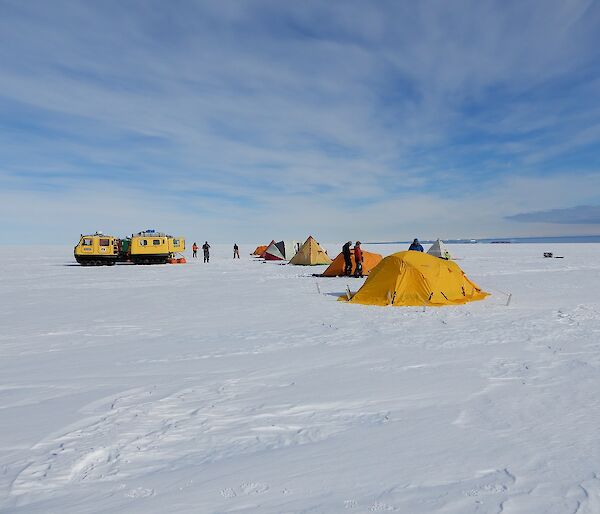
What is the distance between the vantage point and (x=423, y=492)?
10.7 ft

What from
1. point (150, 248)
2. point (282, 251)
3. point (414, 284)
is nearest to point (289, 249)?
point (282, 251)

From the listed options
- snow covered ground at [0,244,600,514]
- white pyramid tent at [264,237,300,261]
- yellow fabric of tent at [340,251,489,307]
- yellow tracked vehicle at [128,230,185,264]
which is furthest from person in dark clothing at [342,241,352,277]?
yellow tracked vehicle at [128,230,185,264]

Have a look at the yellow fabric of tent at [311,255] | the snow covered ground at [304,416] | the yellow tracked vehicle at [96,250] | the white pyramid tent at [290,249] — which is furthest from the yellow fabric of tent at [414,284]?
the yellow tracked vehicle at [96,250]

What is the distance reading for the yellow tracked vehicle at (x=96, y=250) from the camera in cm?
3362

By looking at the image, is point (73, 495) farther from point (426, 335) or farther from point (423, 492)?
point (426, 335)

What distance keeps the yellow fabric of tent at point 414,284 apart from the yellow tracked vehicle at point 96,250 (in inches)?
1067

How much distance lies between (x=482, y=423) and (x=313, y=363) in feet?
9.52

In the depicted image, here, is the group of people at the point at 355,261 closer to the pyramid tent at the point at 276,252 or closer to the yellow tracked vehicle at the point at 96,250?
the pyramid tent at the point at 276,252

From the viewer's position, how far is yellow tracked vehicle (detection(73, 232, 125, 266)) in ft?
110

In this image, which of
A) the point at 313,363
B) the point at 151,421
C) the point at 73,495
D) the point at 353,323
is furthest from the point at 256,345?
the point at 73,495

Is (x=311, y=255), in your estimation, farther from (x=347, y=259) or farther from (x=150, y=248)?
(x=150, y=248)

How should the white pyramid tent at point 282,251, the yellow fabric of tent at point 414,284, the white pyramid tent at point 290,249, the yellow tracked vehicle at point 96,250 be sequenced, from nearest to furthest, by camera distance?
the yellow fabric of tent at point 414,284, the yellow tracked vehicle at point 96,250, the white pyramid tent at point 290,249, the white pyramid tent at point 282,251

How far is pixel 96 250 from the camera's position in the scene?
33.9 metres

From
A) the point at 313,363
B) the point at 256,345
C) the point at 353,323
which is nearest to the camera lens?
the point at 313,363
